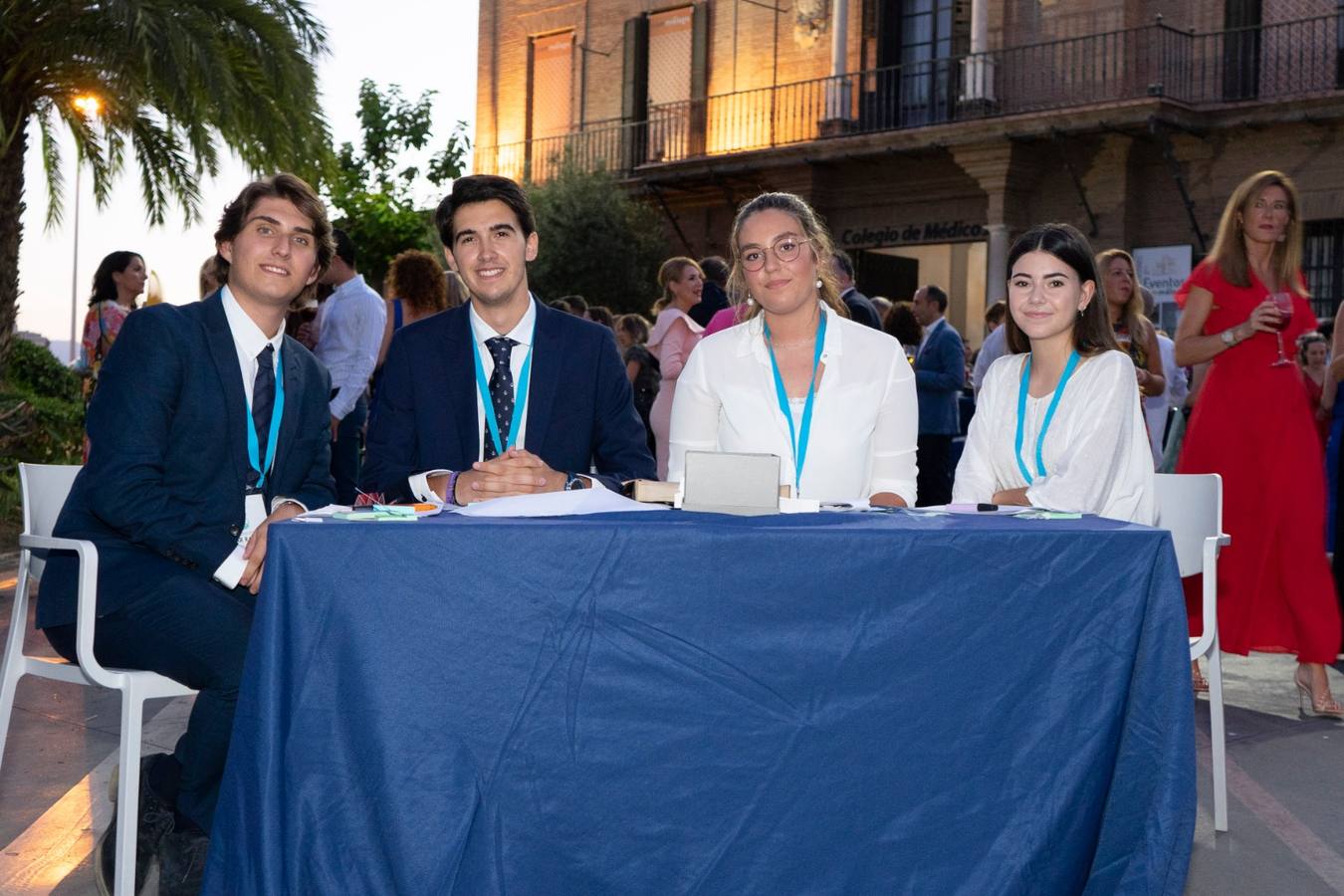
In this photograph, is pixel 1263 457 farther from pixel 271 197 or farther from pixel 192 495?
pixel 192 495

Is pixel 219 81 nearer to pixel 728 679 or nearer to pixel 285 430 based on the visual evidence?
pixel 285 430

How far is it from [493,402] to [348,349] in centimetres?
345

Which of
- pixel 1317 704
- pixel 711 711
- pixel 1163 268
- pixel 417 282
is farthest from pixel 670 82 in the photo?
pixel 711 711

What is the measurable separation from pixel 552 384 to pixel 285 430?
0.66m

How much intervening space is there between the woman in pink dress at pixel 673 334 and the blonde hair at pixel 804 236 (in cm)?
377

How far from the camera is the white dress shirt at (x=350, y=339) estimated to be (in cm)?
678

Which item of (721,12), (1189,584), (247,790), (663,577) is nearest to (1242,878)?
(1189,584)

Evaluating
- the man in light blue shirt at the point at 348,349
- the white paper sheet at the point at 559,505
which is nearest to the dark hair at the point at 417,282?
the man in light blue shirt at the point at 348,349

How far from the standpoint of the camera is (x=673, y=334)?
7.97 m

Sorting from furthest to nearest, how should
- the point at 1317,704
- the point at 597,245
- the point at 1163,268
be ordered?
1. the point at 597,245
2. the point at 1163,268
3. the point at 1317,704

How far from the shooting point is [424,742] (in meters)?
2.31

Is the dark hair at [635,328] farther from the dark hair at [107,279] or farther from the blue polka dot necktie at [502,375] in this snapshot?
the blue polka dot necktie at [502,375]

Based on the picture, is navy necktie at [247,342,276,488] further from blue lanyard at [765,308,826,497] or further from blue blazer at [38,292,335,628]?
blue lanyard at [765,308,826,497]

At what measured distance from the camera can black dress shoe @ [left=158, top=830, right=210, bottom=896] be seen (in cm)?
296
